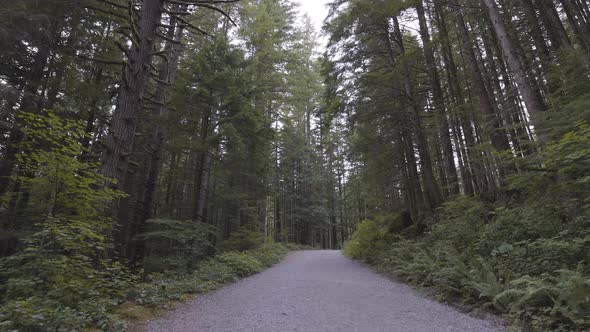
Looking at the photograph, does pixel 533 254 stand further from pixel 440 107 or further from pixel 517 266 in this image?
pixel 440 107

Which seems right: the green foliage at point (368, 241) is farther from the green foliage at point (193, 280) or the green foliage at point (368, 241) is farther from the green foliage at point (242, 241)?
the green foliage at point (242, 241)

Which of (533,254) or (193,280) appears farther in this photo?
(193,280)

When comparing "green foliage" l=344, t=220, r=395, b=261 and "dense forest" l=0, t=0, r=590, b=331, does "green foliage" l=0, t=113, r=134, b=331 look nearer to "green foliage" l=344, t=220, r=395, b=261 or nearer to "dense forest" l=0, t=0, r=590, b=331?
"dense forest" l=0, t=0, r=590, b=331

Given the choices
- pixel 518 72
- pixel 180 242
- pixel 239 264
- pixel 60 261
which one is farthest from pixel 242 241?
pixel 518 72

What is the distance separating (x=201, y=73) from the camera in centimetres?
1054

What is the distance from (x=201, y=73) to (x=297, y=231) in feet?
81.4

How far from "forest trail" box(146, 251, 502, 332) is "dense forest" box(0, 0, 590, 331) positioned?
1.88ft

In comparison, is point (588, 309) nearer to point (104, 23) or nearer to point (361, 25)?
point (361, 25)

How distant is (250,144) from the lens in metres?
11.9

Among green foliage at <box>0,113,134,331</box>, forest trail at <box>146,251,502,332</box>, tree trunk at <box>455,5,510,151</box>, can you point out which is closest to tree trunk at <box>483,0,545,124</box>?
tree trunk at <box>455,5,510,151</box>

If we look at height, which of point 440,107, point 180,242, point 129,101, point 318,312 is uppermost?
point 440,107

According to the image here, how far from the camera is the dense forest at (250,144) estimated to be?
368 centimetres

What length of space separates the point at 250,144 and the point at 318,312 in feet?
28.1

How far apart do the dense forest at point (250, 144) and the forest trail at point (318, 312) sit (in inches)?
22.5
